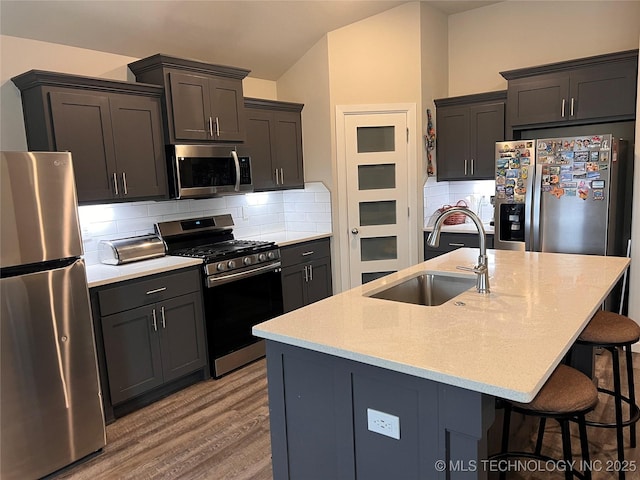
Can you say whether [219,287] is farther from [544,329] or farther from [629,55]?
[629,55]

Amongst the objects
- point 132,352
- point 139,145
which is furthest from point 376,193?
point 132,352

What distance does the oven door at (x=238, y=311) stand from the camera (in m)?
3.52

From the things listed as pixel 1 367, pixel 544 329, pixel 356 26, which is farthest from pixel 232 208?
pixel 544 329

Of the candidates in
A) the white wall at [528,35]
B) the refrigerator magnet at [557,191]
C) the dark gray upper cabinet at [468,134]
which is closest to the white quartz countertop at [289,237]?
the dark gray upper cabinet at [468,134]

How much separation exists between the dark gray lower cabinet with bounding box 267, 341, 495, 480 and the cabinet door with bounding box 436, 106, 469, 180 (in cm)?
350

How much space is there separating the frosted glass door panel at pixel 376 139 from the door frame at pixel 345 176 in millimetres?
154

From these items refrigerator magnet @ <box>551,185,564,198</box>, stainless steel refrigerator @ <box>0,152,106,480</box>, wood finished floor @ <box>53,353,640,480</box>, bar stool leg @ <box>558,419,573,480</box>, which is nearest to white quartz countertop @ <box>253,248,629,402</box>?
bar stool leg @ <box>558,419,573,480</box>

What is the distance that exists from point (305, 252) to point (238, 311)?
38.6 inches

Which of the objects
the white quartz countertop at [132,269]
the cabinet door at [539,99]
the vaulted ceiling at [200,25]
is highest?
the vaulted ceiling at [200,25]

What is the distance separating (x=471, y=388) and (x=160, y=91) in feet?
9.88

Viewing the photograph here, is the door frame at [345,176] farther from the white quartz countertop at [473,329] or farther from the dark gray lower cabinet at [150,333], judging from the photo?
the white quartz countertop at [473,329]

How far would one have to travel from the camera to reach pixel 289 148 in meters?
4.61

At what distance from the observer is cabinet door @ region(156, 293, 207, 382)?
3219mm

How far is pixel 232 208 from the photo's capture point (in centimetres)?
441
